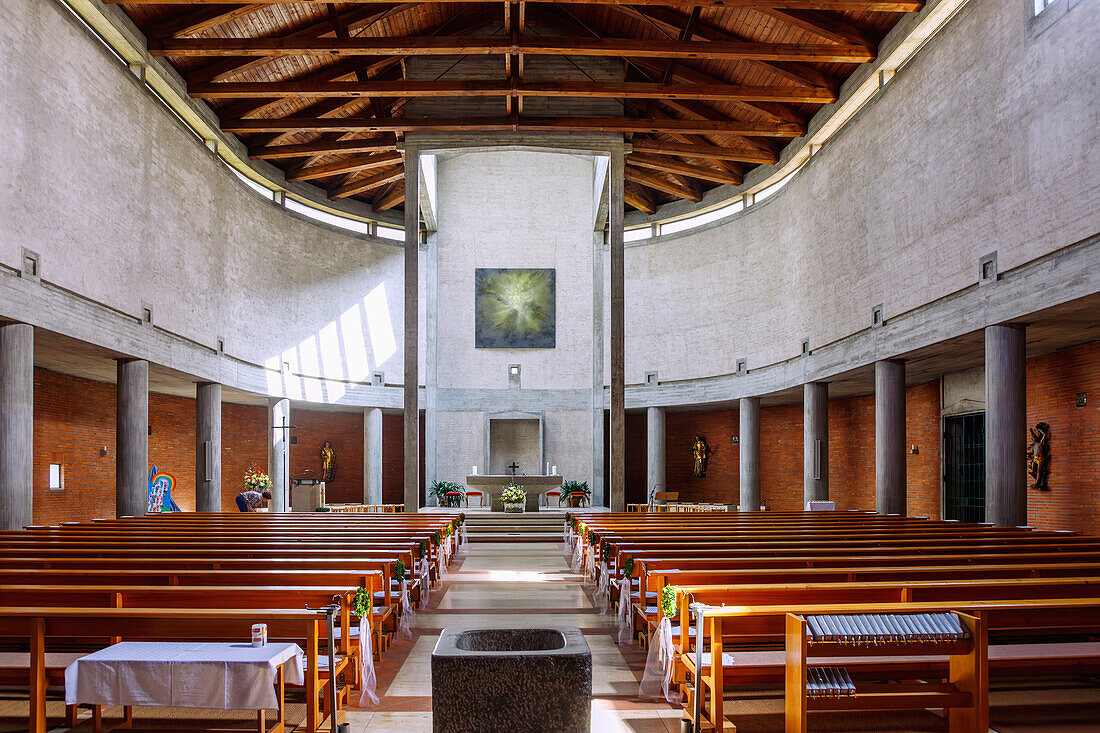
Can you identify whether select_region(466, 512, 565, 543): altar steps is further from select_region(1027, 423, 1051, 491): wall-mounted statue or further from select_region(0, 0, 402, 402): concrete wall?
select_region(1027, 423, 1051, 491): wall-mounted statue

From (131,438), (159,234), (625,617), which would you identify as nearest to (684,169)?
(159,234)

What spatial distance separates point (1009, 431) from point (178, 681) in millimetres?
10611

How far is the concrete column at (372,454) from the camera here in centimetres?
2258

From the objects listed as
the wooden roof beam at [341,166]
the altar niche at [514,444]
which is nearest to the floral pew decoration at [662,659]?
the wooden roof beam at [341,166]

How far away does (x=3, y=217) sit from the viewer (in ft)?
33.1

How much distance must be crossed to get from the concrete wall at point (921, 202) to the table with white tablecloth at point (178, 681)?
9441 mm

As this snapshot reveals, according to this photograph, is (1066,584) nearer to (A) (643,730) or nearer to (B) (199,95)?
(A) (643,730)

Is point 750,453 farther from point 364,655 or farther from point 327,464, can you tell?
point 364,655

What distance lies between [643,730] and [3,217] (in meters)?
9.99

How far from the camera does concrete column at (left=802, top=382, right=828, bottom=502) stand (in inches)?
674

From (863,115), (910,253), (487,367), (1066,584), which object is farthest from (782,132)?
(1066,584)

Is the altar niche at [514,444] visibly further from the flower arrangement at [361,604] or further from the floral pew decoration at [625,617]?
the flower arrangement at [361,604]

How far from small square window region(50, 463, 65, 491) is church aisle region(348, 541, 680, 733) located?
7865 mm

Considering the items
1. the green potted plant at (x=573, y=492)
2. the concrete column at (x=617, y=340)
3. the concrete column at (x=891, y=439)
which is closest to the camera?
the concrete column at (x=891, y=439)
